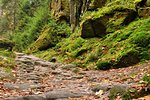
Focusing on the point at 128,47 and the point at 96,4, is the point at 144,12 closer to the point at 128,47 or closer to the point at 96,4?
the point at 128,47

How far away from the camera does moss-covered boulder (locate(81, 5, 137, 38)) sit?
57.4ft

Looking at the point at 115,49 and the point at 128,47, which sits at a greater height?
the point at 128,47

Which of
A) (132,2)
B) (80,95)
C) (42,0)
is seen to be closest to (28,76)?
(80,95)

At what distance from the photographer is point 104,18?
18.2 m

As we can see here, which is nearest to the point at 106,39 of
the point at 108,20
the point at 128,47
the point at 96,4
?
the point at 108,20

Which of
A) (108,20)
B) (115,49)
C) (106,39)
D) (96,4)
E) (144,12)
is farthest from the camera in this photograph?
(96,4)

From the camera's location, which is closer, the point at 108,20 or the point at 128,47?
the point at 128,47

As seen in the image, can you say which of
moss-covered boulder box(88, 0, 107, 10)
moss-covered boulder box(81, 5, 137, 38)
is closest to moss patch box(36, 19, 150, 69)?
moss-covered boulder box(81, 5, 137, 38)

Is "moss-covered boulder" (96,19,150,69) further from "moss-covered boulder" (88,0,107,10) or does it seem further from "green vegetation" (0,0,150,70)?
"moss-covered boulder" (88,0,107,10)

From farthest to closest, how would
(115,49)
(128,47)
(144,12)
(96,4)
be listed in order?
(96,4)
(144,12)
(115,49)
(128,47)

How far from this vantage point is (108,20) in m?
18.0

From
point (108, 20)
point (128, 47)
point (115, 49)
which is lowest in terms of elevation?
point (115, 49)

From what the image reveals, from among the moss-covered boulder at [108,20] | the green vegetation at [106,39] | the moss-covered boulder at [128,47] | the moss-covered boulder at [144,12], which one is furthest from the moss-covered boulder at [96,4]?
the moss-covered boulder at [128,47]

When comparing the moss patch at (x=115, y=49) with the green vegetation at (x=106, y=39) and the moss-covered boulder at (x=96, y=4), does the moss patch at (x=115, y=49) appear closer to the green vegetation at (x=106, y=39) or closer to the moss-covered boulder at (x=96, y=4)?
the green vegetation at (x=106, y=39)
